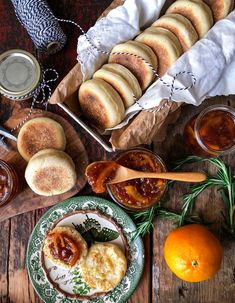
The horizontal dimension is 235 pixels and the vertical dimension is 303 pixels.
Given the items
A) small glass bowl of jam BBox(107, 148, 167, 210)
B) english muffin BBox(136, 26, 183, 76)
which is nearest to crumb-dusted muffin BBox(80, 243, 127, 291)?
small glass bowl of jam BBox(107, 148, 167, 210)

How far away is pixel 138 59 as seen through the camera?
4.47ft

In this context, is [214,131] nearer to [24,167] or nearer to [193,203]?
[193,203]

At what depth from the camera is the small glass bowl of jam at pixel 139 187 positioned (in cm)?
143

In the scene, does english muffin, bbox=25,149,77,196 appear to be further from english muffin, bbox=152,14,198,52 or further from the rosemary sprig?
english muffin, bbox=152,14,198,52

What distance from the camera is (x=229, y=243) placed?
149 centimetres

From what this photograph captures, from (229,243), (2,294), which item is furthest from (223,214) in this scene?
(2,294)

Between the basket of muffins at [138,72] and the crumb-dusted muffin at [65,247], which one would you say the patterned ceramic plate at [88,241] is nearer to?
the crumb-dusted muffin at [65,247]

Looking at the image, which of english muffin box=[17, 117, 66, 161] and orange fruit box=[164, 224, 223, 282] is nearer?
orange fruit box=[164, 224, 223, 282]

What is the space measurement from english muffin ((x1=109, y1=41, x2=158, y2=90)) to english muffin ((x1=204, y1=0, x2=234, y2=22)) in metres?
0.22

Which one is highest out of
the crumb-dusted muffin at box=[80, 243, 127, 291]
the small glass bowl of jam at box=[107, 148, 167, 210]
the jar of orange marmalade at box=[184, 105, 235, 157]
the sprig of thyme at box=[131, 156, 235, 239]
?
the jar of orange marmalade at box=[184, 105, 235, 157]

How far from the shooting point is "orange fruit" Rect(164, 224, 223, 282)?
4.42 feet

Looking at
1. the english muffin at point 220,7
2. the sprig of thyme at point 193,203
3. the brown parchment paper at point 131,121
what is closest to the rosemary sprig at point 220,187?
the sprig of thyme at point 193,203

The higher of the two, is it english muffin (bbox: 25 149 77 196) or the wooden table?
english muffin (bbox: 25 149 77 196)

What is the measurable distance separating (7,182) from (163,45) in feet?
1.90
